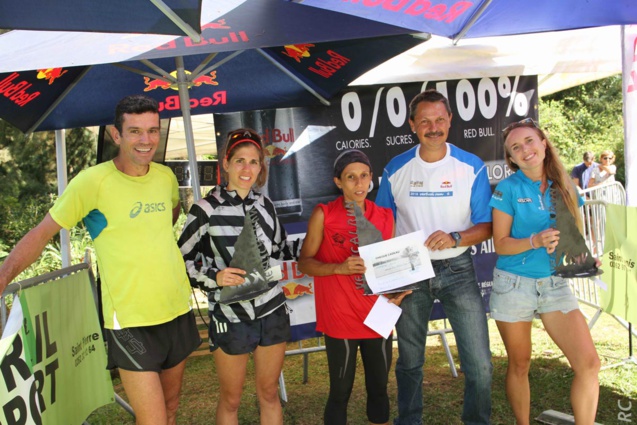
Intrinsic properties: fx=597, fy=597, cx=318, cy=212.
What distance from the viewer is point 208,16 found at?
3.21m

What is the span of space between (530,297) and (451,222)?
64 cm

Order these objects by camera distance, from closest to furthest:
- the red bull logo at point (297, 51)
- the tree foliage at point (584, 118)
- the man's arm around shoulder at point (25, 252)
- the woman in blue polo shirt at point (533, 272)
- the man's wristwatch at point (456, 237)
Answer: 1. the man's arm around shoulder at point (25, 252)
2. the woman in blue polo shirt at point (533, 272)
3. the man's wristwatch at point (456, 237)
4. the red bull logo at point (297, 51)
5. the tree foliage at point (584, 118)

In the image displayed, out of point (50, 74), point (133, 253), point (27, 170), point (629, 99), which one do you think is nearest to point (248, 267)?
point (133, 253)

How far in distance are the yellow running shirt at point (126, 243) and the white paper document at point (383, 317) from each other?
44.9 inches

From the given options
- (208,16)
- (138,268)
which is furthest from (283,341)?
(208,16)

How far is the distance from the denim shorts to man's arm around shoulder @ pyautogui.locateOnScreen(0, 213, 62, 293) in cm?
251

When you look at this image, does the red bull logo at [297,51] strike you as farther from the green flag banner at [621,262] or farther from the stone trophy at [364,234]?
the green flag banner at [621,262]

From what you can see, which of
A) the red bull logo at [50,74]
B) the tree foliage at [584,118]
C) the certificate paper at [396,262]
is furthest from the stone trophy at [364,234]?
the tree foliage at [584,118]

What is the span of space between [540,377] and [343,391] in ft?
8.26

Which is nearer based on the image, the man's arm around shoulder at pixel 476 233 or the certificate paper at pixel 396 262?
the certificate paper at pixel 396 262

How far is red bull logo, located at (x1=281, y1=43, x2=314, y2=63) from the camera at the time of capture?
4559 mm

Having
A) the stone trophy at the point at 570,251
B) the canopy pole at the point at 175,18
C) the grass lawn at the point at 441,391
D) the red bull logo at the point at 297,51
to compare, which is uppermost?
the red bull logo at the point at 297,51

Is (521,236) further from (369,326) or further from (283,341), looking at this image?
(283,341)

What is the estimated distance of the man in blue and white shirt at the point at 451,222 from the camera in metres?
3.67
